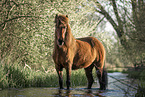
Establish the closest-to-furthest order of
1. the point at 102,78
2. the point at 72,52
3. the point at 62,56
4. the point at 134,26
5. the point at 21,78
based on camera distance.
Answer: the point at 62,56 < the point at 72,52 < the point at 102,78 < the point at 21,78 < the point at 134,26

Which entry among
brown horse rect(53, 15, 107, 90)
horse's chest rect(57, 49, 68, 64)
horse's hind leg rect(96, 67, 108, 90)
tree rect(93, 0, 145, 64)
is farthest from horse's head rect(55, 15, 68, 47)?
tree rect(93, 0, 145, 64)

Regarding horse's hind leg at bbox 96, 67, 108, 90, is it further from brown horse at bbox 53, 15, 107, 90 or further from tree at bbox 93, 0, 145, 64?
tree at bbox 93, 0, 145, 64

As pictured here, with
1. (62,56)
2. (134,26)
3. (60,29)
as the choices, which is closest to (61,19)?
(60,29)

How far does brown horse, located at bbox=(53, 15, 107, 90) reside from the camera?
669 cm

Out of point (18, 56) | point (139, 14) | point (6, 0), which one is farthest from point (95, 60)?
point (139, 14)

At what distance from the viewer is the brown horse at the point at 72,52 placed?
6688mm

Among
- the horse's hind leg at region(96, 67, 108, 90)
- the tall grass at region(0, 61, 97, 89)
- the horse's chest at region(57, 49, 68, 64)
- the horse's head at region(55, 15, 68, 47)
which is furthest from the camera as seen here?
the tall grass at region(0, 61, 97, 89)

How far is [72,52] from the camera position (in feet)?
24.3

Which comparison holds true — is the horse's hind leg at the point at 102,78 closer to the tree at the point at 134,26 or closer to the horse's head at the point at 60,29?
the horse's head at the point at 60,29

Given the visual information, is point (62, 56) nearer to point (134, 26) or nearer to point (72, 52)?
point (72, 52)

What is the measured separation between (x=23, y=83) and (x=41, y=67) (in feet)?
10.6

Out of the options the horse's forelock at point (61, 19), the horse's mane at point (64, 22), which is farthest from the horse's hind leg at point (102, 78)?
the horse's forelock at point (61, 19)

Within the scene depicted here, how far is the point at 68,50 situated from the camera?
712 centimetres

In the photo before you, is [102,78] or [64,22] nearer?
[64,22]
